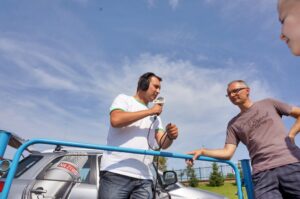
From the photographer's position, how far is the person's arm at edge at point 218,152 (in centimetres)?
269

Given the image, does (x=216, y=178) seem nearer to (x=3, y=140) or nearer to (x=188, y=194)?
(x=188, y=194)

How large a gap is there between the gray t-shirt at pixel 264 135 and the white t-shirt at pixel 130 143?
2.66 feet

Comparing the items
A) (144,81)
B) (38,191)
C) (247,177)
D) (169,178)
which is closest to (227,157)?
(247,177)

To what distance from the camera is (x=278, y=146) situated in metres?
2.54

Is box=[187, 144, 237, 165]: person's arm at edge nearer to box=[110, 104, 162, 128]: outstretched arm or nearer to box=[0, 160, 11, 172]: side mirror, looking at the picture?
box=[110, 104, 162, 128]: outstretched arm

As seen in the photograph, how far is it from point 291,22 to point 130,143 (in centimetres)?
205

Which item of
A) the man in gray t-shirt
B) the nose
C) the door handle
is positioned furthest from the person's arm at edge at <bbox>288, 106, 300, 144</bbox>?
the door handle

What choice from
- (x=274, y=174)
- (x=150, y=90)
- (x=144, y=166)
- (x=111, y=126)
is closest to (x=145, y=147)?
(x=144, y=166)

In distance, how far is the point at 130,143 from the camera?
254cm

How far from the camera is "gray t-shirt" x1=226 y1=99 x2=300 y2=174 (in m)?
2.51

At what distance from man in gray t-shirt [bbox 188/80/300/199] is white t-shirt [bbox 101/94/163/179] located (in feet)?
1.42

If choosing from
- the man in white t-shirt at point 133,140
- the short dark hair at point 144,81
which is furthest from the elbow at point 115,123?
the short dark hair at point 144,81

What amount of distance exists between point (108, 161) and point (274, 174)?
134cm

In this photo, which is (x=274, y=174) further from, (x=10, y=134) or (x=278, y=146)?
(x=10, y=134)
